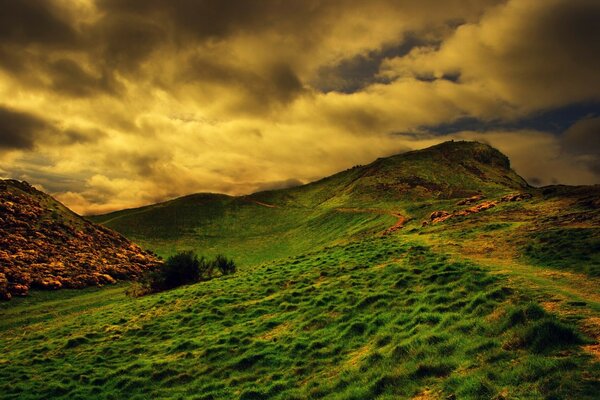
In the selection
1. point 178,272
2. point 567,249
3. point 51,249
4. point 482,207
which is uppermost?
point 51,249

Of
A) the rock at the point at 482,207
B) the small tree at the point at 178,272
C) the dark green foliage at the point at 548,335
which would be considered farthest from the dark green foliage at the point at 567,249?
the small tree at the point at 178,272

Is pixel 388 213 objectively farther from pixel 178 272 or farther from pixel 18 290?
pixel 18 290

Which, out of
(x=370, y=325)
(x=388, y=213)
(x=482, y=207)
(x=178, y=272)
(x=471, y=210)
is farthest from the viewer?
(x=388, y=213)

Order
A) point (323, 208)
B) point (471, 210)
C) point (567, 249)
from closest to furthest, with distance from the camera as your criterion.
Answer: point (567, 249), point (471, 210), point (323, 208)

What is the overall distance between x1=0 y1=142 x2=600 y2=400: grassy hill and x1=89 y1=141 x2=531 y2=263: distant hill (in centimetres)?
2836

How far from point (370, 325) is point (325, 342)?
2.55 m

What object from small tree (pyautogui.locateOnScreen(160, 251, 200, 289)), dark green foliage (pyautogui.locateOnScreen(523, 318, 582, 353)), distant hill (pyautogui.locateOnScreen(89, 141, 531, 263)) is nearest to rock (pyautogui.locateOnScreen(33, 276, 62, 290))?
small tree (pyautogui.locateOnScreen(160, 251, 200, 289))

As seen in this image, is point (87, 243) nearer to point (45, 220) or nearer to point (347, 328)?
point (45, 220)

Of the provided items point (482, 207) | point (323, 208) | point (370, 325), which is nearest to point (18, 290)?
point (370, 325)

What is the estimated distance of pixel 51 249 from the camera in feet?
200

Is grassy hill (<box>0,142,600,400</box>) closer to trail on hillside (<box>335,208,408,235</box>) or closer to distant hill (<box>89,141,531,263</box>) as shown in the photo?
trail on hillside (<box>335,208,408,235</box>)

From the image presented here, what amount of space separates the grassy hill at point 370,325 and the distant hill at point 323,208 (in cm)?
2836

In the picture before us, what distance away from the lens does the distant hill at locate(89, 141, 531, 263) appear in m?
87.1

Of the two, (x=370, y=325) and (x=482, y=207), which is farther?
(x=482, y=207)
